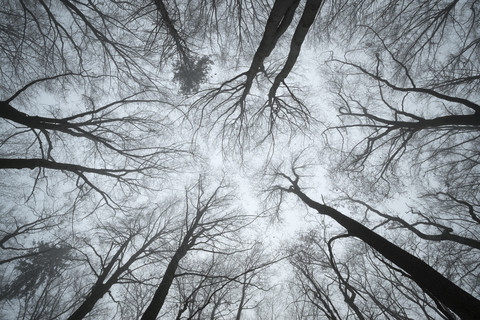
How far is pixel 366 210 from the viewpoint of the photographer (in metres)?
8.45

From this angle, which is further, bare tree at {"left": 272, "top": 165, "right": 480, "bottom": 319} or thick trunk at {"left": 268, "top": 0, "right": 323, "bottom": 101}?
thick trunk at {"left": 268, "top": 0, "right": 323, "bottom": 101}

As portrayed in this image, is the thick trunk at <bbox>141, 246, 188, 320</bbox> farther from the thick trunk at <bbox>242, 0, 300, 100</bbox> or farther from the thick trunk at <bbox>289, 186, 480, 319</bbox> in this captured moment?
the thick trunk at <bbox>242, 0, 300, 100</bbox>

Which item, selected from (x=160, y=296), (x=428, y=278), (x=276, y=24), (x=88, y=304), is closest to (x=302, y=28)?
(x=276, y=24)

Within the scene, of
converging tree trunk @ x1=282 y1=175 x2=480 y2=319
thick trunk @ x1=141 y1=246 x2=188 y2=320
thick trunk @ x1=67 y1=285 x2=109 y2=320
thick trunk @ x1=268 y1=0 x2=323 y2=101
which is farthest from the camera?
thick trunk @ x1=67 y1=285 x2=109 y2=320

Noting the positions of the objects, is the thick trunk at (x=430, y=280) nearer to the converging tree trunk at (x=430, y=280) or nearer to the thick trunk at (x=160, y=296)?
the converging tree trunk at (x=430, y=280)

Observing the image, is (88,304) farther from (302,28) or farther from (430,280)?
(302,28)

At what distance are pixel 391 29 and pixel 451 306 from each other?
5903 mm

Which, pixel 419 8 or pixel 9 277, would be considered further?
pixel 9 277

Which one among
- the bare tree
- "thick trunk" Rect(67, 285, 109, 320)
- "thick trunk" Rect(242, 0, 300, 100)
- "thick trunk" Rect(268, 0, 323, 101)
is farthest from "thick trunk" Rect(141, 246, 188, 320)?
"thick trunk" Rect(268, 0, 323, 101)

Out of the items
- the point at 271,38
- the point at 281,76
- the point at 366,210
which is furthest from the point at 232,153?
the point at 366,210

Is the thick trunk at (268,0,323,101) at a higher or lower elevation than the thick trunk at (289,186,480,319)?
higher

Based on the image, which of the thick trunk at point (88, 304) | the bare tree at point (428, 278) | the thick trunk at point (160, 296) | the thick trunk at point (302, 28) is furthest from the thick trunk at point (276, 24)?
the thick trunk at point (88, 304)

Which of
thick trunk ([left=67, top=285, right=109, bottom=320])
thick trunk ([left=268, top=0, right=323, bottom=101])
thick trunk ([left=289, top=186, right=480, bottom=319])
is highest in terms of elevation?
thick trunk ([left=268, top=0, right=323, bottom=101])

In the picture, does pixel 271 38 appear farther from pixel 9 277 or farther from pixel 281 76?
pixel 9 277
